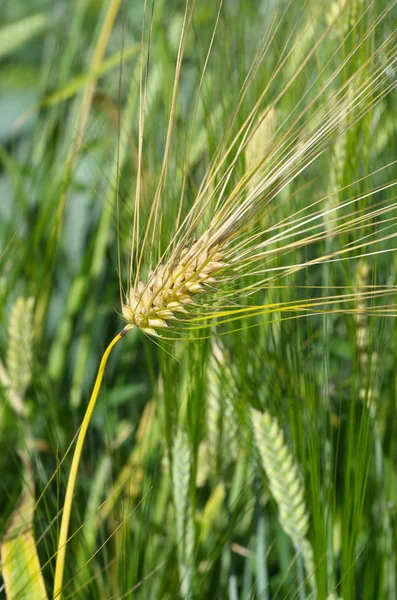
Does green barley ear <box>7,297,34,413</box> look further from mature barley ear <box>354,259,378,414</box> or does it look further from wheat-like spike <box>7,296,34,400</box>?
mature barley ear <box>354,259,378,414</box>

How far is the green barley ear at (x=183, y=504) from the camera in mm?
431

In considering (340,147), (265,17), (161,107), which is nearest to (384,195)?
(340,147)

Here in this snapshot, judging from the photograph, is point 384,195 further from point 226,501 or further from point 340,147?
point 226,501

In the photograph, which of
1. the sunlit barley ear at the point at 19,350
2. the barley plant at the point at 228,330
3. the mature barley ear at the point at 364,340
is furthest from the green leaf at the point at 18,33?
the mature barley ear at the point at 364,340

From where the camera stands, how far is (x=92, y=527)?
1.78 feet

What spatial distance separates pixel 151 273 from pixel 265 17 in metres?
0.34

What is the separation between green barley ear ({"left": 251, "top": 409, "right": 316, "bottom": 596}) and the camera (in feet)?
1.39

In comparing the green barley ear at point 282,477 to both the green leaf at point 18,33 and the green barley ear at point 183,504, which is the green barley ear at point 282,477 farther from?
the green leaf at point 18,33

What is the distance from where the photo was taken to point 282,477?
42 cm

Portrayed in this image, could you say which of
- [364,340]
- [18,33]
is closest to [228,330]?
[364,340]

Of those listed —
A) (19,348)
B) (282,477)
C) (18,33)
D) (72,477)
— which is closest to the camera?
(72,477)

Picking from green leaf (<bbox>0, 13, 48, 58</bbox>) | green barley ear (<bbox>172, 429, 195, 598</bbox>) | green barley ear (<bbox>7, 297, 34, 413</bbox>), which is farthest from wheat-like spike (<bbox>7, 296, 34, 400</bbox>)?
green leaf (<bbox>0, 13, 48, 58</bbox>)

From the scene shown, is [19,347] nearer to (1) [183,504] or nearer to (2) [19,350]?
(2) [19,350]

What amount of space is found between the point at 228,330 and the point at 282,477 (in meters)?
0.09
